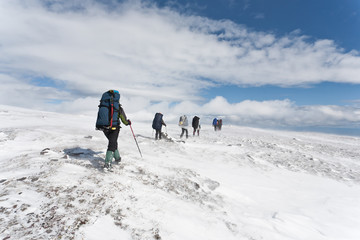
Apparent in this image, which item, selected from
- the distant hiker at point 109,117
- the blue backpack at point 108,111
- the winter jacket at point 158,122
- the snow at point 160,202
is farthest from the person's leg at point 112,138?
the winter jacket at point 158,122

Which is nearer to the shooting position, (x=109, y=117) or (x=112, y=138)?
(x=109, y=117)

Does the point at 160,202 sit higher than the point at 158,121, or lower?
lower

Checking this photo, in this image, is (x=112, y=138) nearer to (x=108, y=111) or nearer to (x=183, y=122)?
(x=108, y=111)

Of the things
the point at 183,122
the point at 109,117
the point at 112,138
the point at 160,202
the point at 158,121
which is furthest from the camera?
the point at 183,122

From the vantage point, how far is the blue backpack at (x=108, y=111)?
22.4ft

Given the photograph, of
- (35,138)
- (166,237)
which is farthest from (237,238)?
(35,138)

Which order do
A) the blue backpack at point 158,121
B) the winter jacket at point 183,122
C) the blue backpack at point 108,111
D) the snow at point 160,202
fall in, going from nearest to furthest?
the snow at point 160,202
the blue backpack at point 108,111
the blue backpack at point 158,121
the winter jacket at point 183,122

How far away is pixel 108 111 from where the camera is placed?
6867mm

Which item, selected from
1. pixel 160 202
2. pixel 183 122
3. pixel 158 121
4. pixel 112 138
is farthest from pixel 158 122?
pixel 160 202

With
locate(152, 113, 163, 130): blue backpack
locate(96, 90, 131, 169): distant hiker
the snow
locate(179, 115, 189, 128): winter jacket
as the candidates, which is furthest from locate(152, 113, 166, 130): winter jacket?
locate(96, 90, 131, 169): distant hiker

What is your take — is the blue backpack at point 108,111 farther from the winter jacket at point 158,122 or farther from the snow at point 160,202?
the winter jacket at point 158,122

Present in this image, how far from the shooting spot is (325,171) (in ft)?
38.4

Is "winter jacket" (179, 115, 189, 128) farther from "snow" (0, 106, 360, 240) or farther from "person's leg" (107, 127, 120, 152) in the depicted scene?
"person's leg" (107, 127, 120, 152)

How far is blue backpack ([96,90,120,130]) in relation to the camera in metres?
6.81
